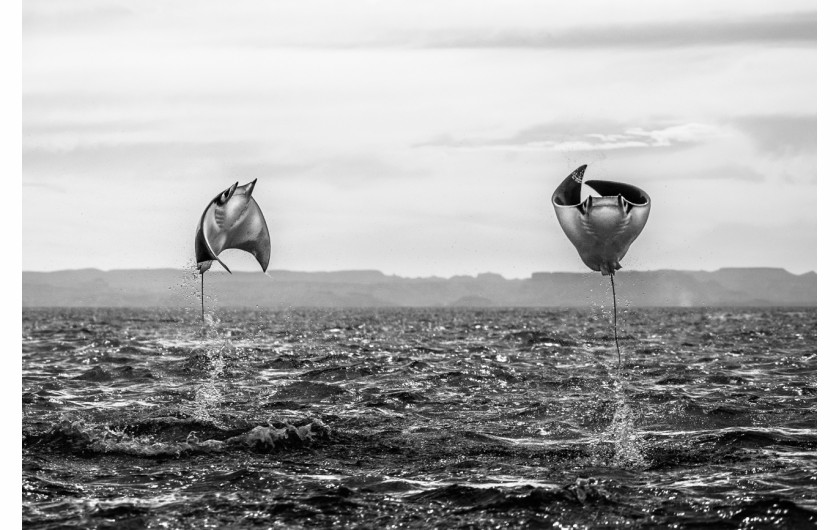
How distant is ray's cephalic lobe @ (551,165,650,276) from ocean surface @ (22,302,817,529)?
3.21 meters

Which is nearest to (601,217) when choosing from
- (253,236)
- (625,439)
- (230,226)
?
(625,439)

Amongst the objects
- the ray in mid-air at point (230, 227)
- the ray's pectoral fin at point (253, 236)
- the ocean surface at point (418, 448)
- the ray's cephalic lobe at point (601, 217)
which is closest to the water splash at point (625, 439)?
the ocean surface at point (418, 448)

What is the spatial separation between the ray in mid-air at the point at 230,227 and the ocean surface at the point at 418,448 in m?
3.29

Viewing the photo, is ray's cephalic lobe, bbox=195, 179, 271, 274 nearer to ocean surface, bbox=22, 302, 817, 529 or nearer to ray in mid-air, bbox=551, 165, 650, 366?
ocean surface, bbox=22, 302, 817, 529

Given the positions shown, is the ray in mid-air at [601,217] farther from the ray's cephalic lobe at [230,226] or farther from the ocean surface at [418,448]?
the ray's cephalic lobe at [230,226]

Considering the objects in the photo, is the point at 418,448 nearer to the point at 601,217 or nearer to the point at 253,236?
the point at 601,217

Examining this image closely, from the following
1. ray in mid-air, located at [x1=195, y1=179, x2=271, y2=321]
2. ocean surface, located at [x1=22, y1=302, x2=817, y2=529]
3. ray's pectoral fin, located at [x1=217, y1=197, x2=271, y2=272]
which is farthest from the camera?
ray's pectoral fin, located at [x1=217, y1=197, x2=271, y2=272]

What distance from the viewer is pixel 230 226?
22750 millimetres

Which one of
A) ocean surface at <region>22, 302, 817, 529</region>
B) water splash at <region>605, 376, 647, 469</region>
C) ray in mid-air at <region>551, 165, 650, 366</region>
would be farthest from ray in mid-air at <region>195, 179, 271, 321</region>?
water splash at <region>605, 376, 647, 469</region>

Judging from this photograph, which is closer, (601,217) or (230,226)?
(601,217)

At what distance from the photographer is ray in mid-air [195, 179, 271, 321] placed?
21.2m

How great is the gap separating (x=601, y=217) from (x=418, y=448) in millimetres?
4805

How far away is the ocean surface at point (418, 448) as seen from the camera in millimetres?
12727

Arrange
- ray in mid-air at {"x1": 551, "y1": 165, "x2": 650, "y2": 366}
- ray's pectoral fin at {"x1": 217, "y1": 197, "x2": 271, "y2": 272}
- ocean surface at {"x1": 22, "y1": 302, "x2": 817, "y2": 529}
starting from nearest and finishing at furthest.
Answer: ocean surface at {"x1": 22, "y1": 302, "x2": 817, "y2": 529} → ray in mid-air at {"x1": 551, "y1": 165, "x2": 650, "y2": 366} → ray's pectoral fin at {"x1": 217, "y1": 197, "x2": 271, "y2": 272}
